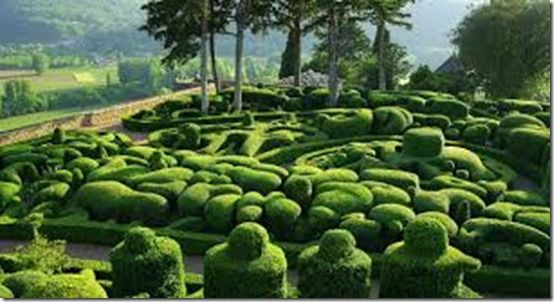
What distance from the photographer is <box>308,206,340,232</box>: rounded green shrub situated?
77.9ft

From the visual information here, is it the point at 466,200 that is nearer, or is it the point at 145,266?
the point at 145,266

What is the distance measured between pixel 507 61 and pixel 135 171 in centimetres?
3037

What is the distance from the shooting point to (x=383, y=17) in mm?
46906

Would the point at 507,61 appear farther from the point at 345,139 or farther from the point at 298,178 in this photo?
the point at 298,178

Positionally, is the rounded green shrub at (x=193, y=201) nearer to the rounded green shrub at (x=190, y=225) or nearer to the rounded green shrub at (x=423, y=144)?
the rounded green shrub at (x=190, y=225)

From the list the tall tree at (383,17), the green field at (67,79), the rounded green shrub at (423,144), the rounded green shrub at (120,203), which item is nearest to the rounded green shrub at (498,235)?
the rounded green shrub at (423,144)

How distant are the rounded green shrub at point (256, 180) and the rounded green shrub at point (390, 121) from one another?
10331 mm

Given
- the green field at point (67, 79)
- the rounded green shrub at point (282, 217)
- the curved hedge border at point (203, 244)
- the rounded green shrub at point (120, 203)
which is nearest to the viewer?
the curved hedge border at point (203, 244)

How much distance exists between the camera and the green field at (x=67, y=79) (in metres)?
159

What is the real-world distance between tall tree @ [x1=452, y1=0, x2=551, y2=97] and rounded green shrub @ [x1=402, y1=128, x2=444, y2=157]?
22.5 m

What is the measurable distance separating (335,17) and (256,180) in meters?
20.2

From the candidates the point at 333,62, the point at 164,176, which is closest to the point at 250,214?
the point at 164,176

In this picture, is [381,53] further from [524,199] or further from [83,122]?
[524,199]

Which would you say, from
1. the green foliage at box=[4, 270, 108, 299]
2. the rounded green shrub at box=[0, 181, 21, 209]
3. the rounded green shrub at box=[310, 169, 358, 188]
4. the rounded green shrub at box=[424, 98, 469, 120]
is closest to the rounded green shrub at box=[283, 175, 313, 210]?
the rounded green shrub at box=[310, 169, 358, 188]
